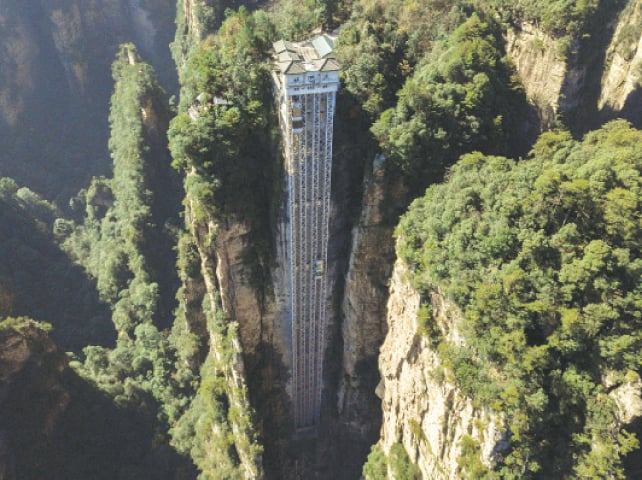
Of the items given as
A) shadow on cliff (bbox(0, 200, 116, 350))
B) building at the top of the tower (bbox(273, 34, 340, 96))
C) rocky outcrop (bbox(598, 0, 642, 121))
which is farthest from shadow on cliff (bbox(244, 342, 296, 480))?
rocky outcrop (bbox(598, 0, 642, 121))

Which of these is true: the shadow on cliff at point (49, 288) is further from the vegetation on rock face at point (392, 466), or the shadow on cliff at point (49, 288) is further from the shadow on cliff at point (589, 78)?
the shadow on cliff at point (589, 78)

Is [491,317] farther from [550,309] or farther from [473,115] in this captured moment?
[473,115]

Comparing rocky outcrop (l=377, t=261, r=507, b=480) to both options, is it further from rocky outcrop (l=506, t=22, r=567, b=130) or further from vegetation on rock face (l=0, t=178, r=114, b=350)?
vegetation on rock face (l=0, t=178, r=114, b=350)

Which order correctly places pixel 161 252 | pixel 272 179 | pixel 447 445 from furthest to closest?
pixel 161 252 → pixel 272 179 → pixel 447 445

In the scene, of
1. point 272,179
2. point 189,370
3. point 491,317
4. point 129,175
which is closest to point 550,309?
point 491,317

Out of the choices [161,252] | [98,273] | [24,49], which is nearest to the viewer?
[161,252]

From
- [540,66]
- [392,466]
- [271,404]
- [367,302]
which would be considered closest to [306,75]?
[367,302]
